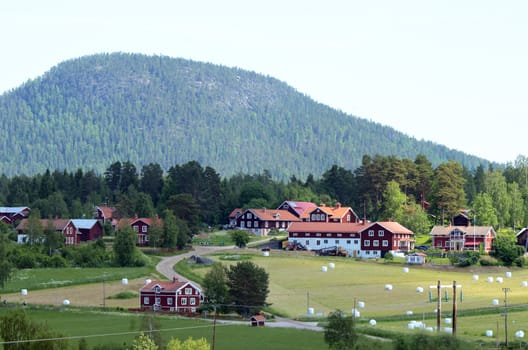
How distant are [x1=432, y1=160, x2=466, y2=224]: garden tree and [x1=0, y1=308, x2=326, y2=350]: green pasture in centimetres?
6720

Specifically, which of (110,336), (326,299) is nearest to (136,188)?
(326,299)

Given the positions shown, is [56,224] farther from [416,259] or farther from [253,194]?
[416,259]

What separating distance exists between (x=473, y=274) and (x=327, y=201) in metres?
52.1

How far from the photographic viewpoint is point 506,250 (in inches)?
4422

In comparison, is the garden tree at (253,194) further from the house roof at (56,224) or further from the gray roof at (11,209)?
the house roof at (56,224)

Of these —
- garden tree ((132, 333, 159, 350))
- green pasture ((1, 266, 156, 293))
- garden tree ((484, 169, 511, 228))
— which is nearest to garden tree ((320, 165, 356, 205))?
garden tree ((484, 169, 511, 228))

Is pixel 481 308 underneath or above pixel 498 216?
underneath

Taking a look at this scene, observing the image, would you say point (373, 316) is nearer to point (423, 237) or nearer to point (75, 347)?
point (75, 347)

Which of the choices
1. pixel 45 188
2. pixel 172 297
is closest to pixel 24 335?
pixel 172 297

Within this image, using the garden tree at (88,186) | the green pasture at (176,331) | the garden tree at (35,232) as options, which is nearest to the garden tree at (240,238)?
the garden tree at (35,232)

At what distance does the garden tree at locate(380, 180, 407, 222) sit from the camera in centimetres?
13550

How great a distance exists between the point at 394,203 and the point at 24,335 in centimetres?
8758

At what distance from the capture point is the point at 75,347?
58.9 meters

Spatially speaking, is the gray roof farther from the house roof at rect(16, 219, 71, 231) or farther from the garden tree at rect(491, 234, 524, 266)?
the garden tree at rect(491, 234, 524, 266)
